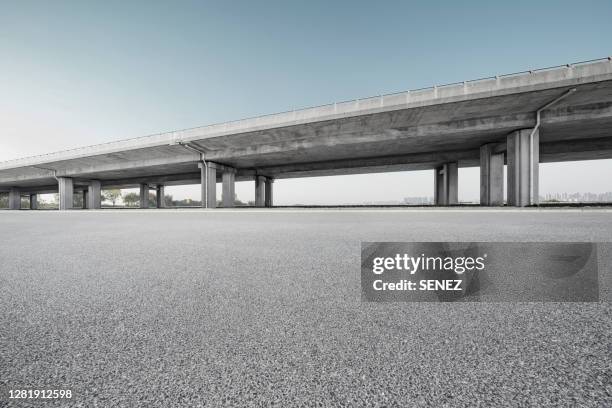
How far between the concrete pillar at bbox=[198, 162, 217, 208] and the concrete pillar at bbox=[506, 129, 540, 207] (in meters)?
24.6

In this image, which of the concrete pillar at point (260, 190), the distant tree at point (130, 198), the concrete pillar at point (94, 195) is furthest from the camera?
the distant tree at point (130, 198)

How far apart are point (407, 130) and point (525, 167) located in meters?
7.80

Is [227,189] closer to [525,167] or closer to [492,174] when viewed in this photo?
[492,174]

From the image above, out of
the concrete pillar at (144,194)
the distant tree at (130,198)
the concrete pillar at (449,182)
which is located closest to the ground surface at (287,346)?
the concrete pillar at (449,182)

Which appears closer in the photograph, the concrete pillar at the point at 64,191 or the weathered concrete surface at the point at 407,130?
the weathered concrete surface at the point at 407,130

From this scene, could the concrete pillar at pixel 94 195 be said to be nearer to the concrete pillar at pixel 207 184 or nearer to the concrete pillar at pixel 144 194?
the concrete pillar at pixel 144 194

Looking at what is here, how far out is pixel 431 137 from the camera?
1770cm

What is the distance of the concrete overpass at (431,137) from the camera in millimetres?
13633

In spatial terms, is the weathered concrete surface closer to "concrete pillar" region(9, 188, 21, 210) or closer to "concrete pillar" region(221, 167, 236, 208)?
"concrete pillar" region(221, 167, 236, 208)

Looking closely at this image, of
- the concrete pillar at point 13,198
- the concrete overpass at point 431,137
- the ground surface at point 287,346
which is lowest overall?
the ground surface at point 287,346

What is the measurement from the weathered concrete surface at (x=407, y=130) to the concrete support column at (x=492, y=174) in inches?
37.7

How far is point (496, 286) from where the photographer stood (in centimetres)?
208

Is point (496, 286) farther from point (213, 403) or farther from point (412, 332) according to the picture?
point (213, 403)

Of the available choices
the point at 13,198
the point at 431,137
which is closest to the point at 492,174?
the point at 431,137
